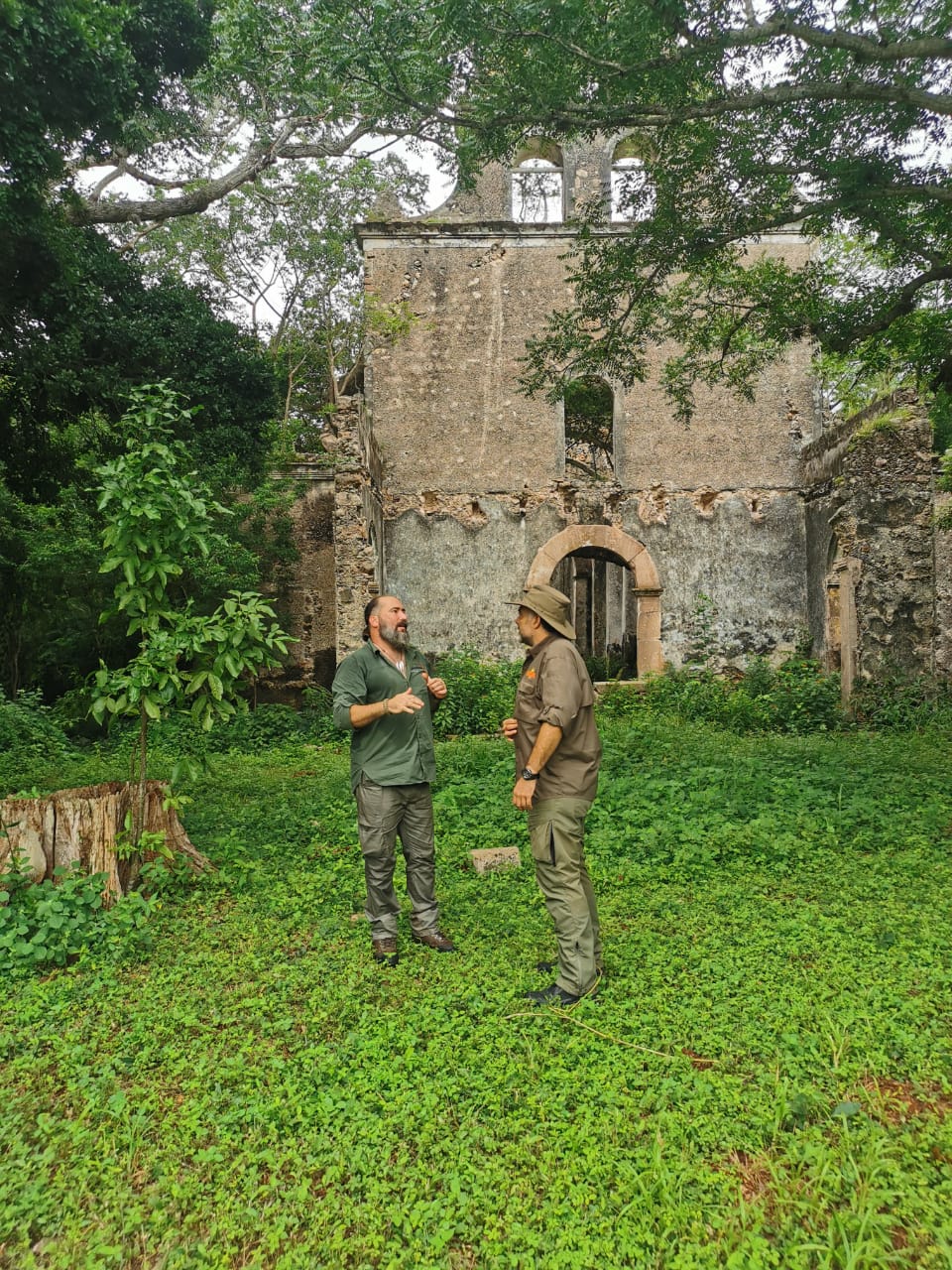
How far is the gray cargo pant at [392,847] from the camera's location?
4004 mm

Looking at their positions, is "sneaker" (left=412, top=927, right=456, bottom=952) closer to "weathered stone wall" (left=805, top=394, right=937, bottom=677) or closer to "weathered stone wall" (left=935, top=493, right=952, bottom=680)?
"weathered stone wall" (left=805, top=394, right=937, bottom=677)

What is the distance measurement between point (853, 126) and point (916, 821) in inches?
205

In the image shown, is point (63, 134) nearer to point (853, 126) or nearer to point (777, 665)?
point (853, 126)

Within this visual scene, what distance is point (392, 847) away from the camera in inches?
159

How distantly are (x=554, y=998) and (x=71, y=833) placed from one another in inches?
113

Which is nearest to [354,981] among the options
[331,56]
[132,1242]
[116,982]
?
[116,982]

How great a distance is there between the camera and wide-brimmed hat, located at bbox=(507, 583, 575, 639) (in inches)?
145

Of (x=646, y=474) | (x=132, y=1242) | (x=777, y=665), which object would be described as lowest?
(x=132, y=1242)

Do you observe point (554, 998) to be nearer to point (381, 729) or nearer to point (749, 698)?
point (381, 729)

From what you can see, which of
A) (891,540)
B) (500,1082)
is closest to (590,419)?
(891,540)

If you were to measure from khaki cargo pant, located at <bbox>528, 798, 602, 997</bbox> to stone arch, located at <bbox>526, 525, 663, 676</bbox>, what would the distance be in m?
9.54

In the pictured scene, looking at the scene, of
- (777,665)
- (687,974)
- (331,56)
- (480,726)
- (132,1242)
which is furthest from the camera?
(777,665)

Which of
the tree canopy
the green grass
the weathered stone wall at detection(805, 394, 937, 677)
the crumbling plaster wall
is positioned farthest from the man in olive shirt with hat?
the crumbling plaster wall

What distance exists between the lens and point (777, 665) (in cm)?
1305
